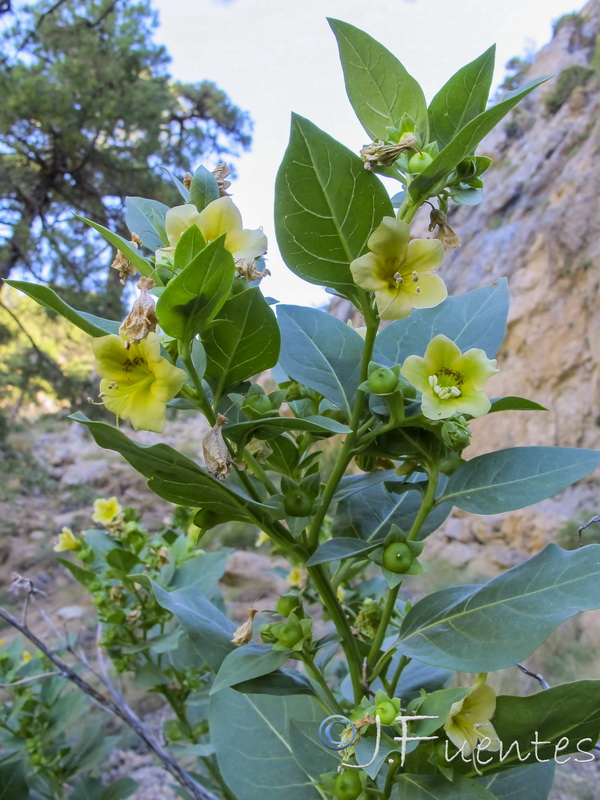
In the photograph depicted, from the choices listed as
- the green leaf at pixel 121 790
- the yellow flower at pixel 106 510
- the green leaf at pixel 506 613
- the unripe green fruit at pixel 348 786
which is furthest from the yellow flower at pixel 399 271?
the green leaf at pixel 121 790

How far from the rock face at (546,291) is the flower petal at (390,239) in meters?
3.76

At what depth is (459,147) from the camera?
37 cm

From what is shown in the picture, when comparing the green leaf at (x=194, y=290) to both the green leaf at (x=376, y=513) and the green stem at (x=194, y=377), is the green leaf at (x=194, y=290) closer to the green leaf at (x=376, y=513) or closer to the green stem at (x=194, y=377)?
the green stem at (x=194, y=377)

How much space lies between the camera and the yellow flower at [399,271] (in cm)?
39

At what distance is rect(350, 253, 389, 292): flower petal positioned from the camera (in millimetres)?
394

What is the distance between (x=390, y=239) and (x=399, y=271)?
0.08 ft

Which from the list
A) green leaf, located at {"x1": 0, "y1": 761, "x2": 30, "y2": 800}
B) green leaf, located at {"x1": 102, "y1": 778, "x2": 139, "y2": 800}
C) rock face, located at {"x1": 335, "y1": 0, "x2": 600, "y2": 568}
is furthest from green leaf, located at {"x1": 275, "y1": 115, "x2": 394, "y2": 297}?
rock face, located at {"x1": 335, "y1": 0, "x2": 600, "y2": 568}

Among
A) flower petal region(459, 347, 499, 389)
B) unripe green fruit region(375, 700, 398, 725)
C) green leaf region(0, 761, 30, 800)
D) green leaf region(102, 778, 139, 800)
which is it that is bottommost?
green leaf region(102, 778, 139, 800)

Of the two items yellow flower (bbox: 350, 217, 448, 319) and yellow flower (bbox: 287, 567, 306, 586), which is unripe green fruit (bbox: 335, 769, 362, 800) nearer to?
yellow flower (bbox: 350, 217, 448, 319)

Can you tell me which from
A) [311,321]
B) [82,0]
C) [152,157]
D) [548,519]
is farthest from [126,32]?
[311,321]

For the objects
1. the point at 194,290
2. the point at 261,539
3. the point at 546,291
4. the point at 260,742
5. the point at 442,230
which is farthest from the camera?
the point at 546,291

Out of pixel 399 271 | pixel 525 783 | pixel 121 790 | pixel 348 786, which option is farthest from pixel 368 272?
pixel 121 790

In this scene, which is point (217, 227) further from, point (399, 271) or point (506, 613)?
point (506, 613)

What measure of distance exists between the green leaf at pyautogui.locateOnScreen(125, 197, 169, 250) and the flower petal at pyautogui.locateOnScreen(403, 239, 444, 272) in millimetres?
199
